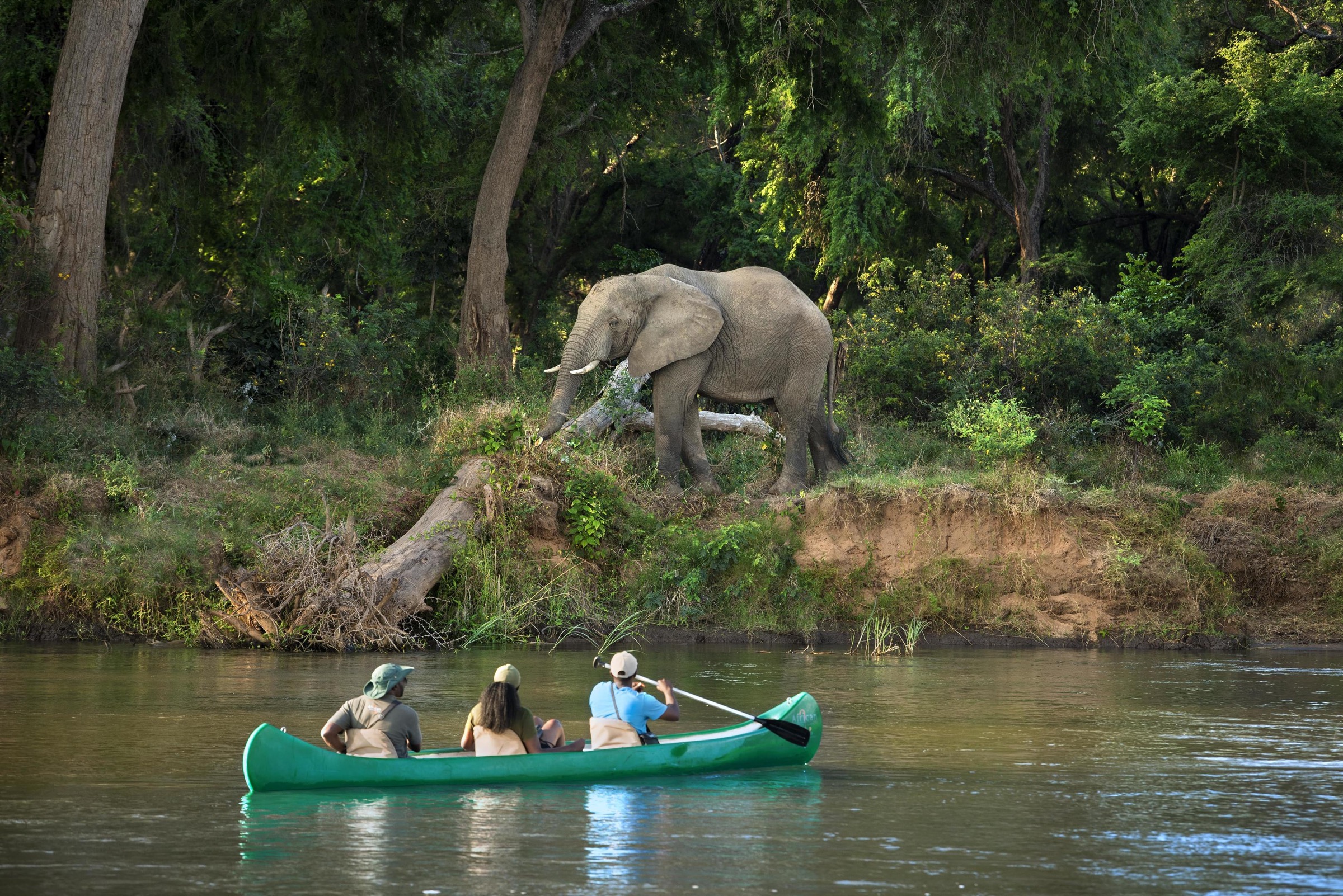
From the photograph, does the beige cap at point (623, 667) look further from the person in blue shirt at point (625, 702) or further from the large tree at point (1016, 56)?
the large tree at point (1016, 56)

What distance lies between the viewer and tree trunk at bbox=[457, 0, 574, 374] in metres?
26.4

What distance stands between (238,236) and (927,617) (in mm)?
14411

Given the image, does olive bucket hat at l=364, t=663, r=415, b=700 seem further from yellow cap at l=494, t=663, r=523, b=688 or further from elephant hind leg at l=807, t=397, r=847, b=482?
elephant hind leg at l=807, t=397, r=847, b=482

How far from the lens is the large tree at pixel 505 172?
26.4 metres

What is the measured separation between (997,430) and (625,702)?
12601mm

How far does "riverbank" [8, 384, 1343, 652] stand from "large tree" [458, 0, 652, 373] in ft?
10.6

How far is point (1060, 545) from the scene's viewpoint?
22.1 metres

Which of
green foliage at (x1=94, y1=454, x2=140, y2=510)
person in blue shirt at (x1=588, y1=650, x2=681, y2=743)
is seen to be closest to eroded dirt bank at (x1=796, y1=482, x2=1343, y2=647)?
green foliage at (x1=94, y1=454, x2=140, y2=510)

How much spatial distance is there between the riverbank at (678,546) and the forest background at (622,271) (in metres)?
0.08

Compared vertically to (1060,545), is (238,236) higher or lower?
higher

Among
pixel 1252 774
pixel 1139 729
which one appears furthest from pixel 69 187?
pixel 1252 774

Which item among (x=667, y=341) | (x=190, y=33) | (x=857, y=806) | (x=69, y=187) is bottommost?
(x=857, y=806)

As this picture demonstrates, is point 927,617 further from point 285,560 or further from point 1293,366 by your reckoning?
point 1293,366

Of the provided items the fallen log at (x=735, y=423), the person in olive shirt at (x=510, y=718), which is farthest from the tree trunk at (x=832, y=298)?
the person in olive shirt at (x=510, y=718)
